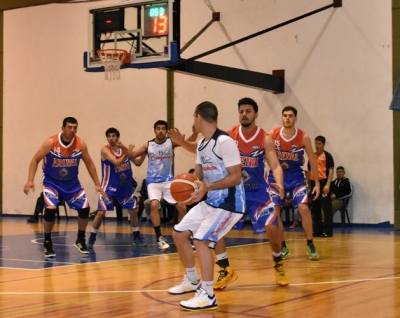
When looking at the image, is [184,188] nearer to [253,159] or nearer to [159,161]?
[253,159]

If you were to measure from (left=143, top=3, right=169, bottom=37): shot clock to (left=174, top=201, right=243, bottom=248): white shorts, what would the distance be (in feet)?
24.3

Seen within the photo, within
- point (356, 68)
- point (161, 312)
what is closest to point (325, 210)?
point (356, 68)

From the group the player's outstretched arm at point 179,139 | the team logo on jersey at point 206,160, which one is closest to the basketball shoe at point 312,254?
the player's outstretched arm at point 179,139

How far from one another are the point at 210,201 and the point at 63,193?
4.13 metres

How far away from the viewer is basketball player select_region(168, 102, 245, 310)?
6.02 m

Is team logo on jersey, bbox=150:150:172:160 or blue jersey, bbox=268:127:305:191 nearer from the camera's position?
blue jersey, bbox=268:127:305:191

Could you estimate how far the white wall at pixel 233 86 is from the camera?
15.8 m

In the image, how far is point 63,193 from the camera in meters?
10.0

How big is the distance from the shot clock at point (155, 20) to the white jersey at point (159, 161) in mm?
2678

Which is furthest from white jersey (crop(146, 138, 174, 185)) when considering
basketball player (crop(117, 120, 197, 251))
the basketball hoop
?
the basketball hoop

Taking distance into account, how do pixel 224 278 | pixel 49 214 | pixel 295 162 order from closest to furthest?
pixel 224 278
pixel 295 162
pixel 49 214

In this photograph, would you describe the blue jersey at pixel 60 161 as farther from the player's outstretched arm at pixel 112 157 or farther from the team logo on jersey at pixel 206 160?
the team logo on jersey at pixel 206 160

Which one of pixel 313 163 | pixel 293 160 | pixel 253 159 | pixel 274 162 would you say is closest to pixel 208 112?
pixel 274 162

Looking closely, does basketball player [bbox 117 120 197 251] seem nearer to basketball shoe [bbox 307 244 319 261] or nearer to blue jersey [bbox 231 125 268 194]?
basketball shoe [bbox 307 244 319 261]
